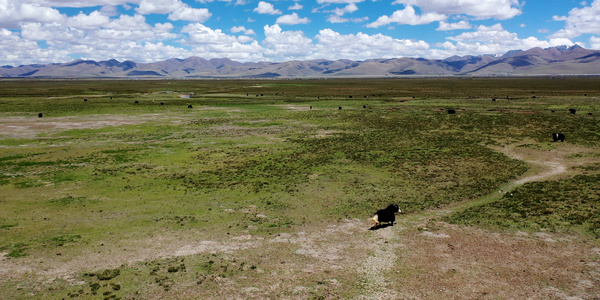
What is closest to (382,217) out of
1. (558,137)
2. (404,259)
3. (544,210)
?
(404,259)

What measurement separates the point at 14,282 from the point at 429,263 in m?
17.2

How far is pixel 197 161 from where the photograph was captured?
34719 mm

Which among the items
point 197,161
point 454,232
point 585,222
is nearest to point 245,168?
point 197,161

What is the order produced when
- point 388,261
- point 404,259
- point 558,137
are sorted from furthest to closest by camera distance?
point 558,137 < point 404,259 < point 388,261

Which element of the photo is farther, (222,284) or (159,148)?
(159,148)

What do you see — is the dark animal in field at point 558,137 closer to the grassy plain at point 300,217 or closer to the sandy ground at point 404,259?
the grassy plain at point 300,217

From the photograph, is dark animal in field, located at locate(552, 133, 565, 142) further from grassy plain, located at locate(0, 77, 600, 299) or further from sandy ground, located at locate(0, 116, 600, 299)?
sandy ground, located at locate(0, 116, 600, 299)

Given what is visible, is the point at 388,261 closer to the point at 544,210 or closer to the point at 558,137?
the point at 544,210

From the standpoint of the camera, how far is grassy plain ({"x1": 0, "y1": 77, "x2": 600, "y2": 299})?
14.3 metres

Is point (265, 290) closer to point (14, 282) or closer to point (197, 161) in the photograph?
point (14, 282)

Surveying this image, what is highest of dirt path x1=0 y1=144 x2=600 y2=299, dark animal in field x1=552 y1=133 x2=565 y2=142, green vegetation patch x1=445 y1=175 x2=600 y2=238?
dark animal in field x1=552 y1=133 x2=565 y2=142

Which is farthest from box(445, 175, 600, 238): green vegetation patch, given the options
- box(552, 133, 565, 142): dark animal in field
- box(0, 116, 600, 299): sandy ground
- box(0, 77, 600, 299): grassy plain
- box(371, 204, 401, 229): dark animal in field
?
box(552, 133, 565, 142): dark animal in field

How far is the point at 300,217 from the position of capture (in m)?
21.2

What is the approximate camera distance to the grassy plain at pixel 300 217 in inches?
563
